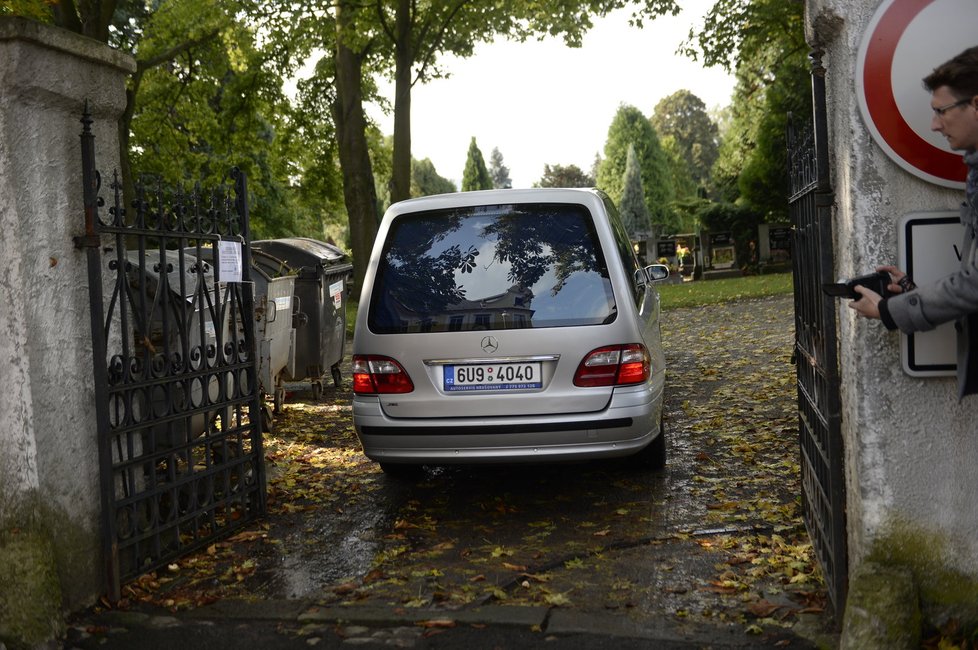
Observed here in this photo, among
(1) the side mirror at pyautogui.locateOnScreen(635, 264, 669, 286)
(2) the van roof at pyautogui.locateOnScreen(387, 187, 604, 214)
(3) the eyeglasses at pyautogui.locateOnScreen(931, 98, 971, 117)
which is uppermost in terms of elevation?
(2) the van roof at pyautogui.locateOnScreen(387, 187, 604, 214)

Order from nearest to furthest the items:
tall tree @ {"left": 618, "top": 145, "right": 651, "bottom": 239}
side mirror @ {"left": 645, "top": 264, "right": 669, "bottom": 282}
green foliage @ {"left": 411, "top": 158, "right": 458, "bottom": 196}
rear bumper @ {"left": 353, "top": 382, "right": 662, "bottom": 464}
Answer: rear bumper @ {"left": 353, "top": 382, "right": 662, "bottom": 464}, side mirror @ {"left": 645, "top": 264, "right": 669, "bottom": 282}, tall tree @ {"left": 618, "top": 145, "right": 651, "bottom": 239}, green foliage @ {"left": 411, "top": 158, "right": 458, "bottom": 196}

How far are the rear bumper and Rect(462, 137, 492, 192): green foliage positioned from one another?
8723 centimetres

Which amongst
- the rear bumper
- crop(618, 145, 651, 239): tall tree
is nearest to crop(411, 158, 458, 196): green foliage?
crop(618, 145, 651, 239): tall tree

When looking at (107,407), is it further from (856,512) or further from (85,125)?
(856,512)

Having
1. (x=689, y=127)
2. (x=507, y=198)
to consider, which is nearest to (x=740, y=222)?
(x=507, y=198)

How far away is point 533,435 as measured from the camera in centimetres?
596

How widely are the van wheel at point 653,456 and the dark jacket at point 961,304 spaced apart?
12.0 feet

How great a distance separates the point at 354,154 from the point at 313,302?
12272 mm

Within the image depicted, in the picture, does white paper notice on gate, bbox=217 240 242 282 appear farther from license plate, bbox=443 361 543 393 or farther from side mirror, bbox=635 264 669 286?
side mirror, bbox=635 264 669 286

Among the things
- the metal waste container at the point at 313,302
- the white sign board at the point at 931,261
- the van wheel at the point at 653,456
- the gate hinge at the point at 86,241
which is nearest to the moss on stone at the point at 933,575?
the white sign board at the point at 931,261

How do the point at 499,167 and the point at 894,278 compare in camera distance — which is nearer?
the point at 894,278

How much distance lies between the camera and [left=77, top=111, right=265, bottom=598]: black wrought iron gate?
500 centimetres

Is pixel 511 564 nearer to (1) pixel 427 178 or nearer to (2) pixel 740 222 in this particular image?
(2) pixel 740 222

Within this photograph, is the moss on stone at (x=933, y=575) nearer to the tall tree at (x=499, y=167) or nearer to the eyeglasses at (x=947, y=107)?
the eyeglasses at (x=947, y=107)
